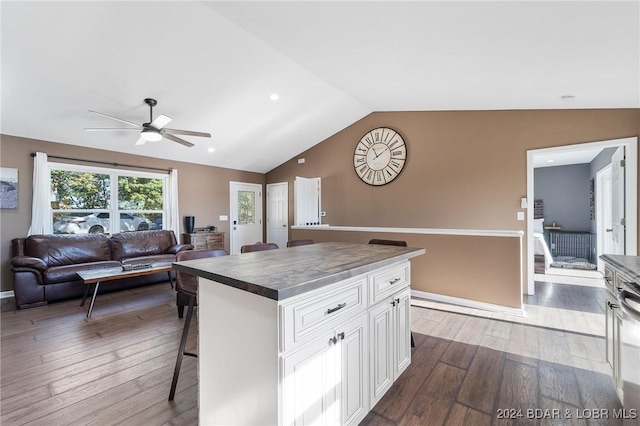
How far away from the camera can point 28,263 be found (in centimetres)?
353

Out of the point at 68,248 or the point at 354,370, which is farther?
the point at 68,248

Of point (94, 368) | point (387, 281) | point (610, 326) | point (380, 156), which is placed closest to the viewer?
point (610, 326)

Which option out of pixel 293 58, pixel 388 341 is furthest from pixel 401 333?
pixel 293 58

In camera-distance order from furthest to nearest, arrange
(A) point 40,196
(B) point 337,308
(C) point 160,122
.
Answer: (A) point 40,196, (C) point 160,122, (B) point 337,308

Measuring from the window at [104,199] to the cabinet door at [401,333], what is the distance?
5338 millimetres

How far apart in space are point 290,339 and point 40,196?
205 inches

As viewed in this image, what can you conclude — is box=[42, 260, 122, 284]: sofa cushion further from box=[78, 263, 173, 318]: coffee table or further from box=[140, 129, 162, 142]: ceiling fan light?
box=[140, 129, 162, 142]: ceiling fan light

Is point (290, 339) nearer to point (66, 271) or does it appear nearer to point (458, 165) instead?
point (66, 271)

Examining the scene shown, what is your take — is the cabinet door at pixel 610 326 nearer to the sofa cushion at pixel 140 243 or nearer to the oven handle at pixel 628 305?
the oven handle at pixel 628 305

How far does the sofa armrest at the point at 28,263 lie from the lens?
3.49 meters

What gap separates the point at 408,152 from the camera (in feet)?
16.6

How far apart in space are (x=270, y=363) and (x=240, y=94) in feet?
13.1

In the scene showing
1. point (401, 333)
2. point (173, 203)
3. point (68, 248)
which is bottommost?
point (401, 333)

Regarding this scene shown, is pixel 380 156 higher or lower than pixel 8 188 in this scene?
higher
